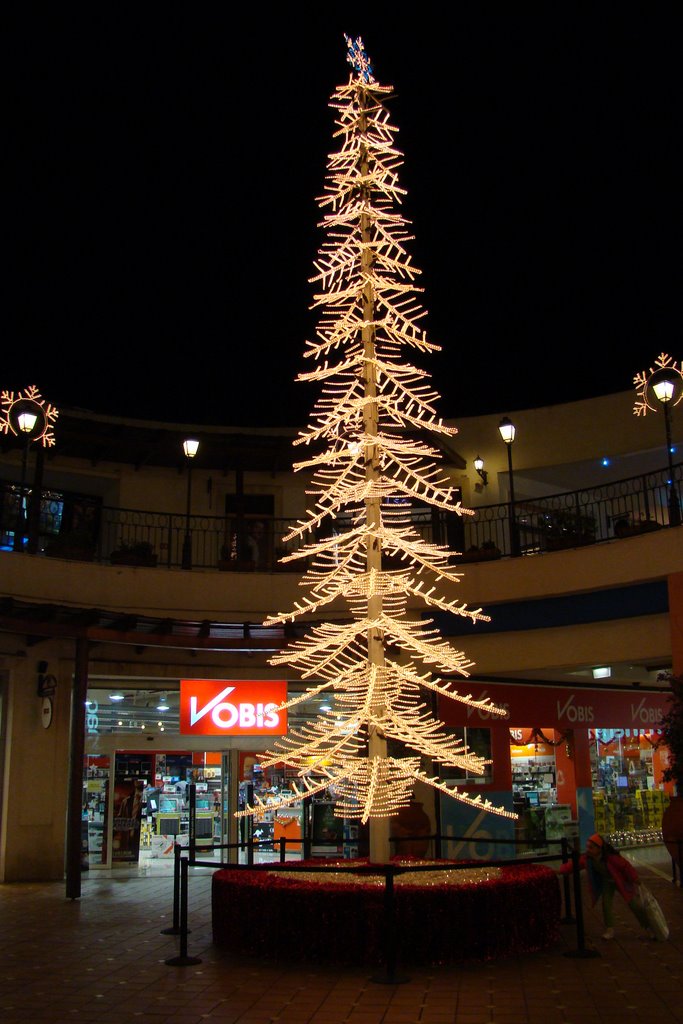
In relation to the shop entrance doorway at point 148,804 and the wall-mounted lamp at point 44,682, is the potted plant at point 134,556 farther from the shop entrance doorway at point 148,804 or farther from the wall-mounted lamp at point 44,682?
the shop entrance doorway at point 148,804

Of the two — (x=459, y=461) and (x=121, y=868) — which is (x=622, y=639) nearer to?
(x=459, y=461)

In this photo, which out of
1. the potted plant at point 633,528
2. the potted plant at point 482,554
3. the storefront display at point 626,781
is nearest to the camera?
the potted plant at point 633,528

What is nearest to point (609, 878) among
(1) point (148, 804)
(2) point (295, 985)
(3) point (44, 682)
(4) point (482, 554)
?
(2) point (295, 985)

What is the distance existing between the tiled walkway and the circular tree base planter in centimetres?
12

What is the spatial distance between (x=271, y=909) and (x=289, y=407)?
2143 cm

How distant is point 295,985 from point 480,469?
559 inches

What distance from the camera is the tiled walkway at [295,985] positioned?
260 inches

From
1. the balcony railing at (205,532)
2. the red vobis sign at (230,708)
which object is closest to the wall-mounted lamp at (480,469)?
the balcony railing at (205,532)

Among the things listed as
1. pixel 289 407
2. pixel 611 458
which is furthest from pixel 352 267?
pixel 289 407

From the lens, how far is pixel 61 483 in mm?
19062

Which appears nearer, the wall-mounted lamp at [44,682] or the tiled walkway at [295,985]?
the tiled walkway at [295,985]

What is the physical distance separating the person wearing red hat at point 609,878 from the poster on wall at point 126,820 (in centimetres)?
875

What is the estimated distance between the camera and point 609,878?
9445 millimetres

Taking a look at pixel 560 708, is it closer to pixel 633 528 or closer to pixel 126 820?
pixel 633 528
